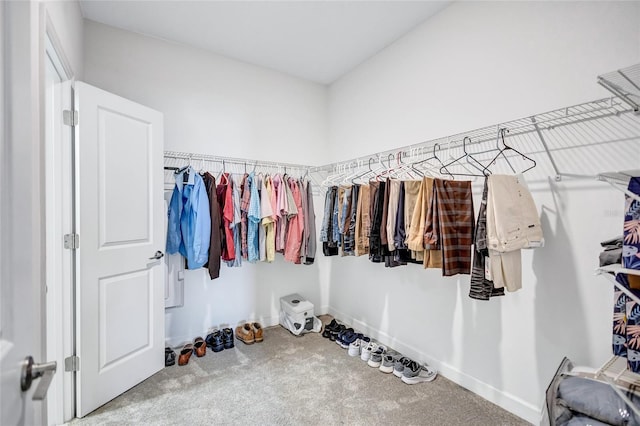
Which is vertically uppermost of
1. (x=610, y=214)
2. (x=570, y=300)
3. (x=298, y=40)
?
(x=298, y=40)

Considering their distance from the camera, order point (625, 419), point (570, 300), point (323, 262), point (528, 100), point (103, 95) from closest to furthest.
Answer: point (625, 419), point (570, 300), point (528, 100), point (103, 95), point (323, 262)

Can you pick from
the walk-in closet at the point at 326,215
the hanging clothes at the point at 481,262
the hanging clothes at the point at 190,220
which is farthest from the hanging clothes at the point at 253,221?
the hanging clothes at the point at 481,262

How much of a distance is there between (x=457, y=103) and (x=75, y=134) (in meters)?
2.65

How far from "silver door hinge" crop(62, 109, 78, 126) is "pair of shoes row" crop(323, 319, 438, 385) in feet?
8.89

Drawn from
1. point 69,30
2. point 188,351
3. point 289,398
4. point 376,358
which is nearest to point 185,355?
point 188,351

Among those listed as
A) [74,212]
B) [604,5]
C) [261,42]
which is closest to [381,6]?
[261,42]

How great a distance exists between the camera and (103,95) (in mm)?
2039

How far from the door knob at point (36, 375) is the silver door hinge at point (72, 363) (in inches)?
63.1

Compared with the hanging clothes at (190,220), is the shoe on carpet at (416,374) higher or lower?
lower

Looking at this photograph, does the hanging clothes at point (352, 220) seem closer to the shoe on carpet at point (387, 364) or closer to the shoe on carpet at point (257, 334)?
the shoe on carpet at point (387, 364)

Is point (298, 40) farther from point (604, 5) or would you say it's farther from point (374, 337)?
point (374, 337)

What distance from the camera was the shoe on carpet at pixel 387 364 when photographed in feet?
7.80

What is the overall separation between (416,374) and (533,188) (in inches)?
61.2

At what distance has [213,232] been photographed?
104 inches
